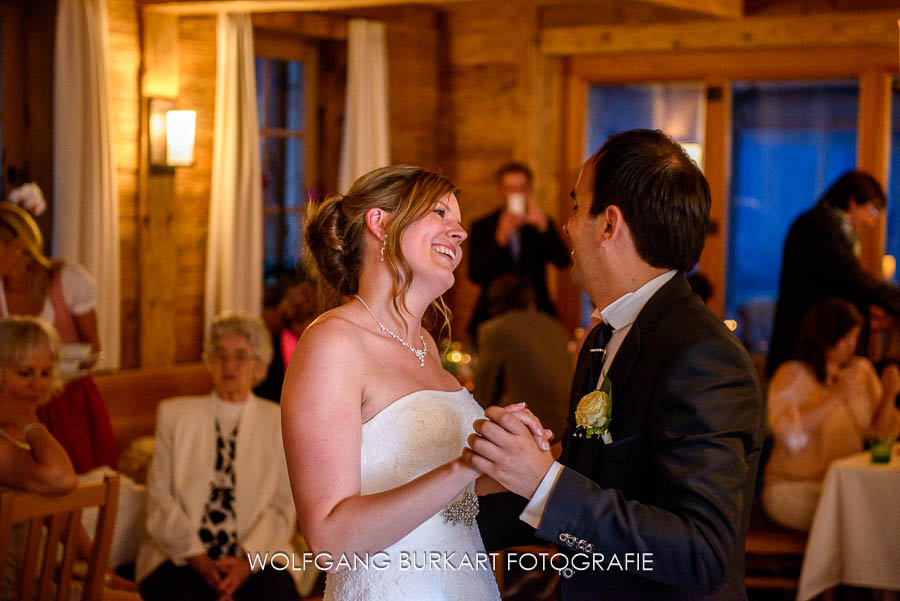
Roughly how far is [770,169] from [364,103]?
8.48 feet

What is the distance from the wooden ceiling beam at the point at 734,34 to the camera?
20.0 feet

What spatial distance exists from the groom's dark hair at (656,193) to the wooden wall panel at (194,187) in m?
4.39

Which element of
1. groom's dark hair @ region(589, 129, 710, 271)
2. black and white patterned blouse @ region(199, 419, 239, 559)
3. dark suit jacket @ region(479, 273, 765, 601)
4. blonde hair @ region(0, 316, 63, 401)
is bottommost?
black and white patterned blouse @ region(199, 419, 239, 559)

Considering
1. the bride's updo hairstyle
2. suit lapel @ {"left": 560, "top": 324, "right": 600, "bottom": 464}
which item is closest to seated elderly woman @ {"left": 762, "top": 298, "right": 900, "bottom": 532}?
suit lapel @ {"left": 560, "top": 324, "right": 600, "bottom": 464}

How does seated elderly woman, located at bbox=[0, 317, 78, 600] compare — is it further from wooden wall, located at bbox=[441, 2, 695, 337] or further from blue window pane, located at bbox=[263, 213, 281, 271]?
wooden wall, located at bbox=[441, 2, 695, 337]

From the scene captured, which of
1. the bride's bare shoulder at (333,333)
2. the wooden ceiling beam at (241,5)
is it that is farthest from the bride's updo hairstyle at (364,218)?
the wooden ceiling beam at (241,5)

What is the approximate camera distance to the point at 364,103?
21.7 feet

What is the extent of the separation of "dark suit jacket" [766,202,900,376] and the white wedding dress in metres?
3.70

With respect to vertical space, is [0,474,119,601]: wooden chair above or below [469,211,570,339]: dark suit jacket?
below

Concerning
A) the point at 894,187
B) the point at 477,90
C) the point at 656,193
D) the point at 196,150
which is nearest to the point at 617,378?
the point at 656,193

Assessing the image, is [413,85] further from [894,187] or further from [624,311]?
[624,311]

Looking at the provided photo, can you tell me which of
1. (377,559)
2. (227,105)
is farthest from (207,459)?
(227,105)

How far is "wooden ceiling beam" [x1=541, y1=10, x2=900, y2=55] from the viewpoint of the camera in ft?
20.0

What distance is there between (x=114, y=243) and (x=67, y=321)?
78 cm
